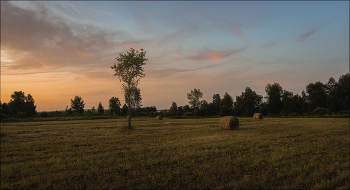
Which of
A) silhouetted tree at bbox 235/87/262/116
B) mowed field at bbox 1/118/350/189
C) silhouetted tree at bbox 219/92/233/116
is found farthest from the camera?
silhouetted tree at bbox 219/92/233/116

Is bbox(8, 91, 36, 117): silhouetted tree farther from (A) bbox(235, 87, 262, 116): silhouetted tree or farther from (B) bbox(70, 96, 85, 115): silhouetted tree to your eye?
(A) bbox(235, 87, 262, 116): silhouetted tree

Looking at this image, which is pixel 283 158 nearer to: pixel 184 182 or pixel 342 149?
pixel 342 149

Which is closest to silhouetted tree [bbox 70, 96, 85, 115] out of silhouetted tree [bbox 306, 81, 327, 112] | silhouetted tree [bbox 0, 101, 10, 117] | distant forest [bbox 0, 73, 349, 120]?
distant forest [bbox 0, 73, 349, 120]

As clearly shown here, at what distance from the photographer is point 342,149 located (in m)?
10.3

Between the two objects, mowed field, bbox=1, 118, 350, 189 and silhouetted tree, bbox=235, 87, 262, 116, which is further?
silhouetted tree, bbox=235, 87, 262, 116

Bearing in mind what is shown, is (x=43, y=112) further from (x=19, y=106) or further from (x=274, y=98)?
(x=274, y=98)

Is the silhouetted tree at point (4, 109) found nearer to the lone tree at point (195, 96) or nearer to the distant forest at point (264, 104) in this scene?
the distant forest at point (264, 104)

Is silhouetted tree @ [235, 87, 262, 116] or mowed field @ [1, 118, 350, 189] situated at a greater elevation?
silhouetted tree @ [235, 87, 262, 116]

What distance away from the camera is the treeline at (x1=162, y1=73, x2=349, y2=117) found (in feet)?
196

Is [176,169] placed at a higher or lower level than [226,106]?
lower

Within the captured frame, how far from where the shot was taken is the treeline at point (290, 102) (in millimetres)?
59656

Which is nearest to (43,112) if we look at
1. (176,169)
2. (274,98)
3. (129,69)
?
(129,69)

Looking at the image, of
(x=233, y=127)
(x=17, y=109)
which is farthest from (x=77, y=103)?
(x=233, y=127)

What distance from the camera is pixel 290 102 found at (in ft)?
220
